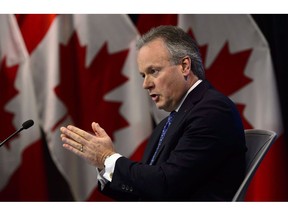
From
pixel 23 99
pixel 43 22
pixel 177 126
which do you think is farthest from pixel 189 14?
pixel 177 126

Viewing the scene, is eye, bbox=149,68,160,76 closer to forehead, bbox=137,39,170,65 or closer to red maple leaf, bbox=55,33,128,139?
forehead, bbox=137,39,170,65

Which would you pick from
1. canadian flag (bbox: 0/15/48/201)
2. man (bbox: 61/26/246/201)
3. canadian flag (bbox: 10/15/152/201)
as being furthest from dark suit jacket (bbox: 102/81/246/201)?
canadian flag (bbox: 0/15/48/201)

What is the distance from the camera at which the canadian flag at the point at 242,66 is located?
3.27 metres

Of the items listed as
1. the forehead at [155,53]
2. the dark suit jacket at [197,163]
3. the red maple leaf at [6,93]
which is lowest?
the dark suit jacket at [197,163]

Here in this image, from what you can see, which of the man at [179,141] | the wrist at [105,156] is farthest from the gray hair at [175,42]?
the wrist at [105,156]

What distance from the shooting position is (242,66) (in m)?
3.30

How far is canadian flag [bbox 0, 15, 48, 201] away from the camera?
10.6 ft

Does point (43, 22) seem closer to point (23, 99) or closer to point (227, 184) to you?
point (23, 99)

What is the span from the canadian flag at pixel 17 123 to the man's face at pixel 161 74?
1749mm

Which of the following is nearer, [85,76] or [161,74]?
[161,74]

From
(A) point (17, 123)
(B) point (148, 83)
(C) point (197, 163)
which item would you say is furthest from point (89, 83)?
(C) point (197, 163)

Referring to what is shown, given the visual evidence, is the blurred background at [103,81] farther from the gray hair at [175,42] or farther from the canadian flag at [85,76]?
the gray hair at [175,42]

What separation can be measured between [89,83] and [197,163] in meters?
1.91

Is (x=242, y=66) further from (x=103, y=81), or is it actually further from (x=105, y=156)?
(x=105, y=156)
